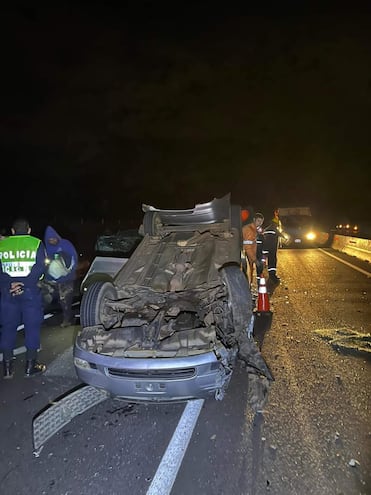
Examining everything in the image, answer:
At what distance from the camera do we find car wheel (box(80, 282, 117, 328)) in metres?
4.68

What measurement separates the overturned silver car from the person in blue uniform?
147 centimetres

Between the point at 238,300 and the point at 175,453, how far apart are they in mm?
1741

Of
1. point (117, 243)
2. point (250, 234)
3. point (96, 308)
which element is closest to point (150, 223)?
point (96, 308)

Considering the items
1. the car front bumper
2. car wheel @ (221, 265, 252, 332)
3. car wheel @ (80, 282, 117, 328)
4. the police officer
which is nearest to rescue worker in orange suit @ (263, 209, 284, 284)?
car wheel @ (221, 265, 252, 332)

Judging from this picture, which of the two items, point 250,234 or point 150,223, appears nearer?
point 150,223

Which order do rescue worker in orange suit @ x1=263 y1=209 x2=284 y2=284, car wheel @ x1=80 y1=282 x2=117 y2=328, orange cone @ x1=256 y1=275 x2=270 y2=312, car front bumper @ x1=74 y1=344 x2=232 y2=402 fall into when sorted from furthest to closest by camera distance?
rescue worker in orange suit @ x1=263 y1=209 x2=284 y2=284 → orange cone @ x1=256 y1=275 x2=270 y2=312 → car wheel @ x1=80 y1=282 x2=117 y2=328 → car front bumper @ x1=74 y1=344 x2=232 y2=402

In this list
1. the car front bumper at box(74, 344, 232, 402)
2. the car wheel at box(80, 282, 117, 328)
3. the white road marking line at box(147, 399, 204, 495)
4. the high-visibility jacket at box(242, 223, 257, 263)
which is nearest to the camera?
the white road marking line at box(147, 399, 204, 495)

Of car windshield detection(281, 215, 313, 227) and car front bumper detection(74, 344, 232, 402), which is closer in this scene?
car front bumper detection(74, 344, 232, 402)

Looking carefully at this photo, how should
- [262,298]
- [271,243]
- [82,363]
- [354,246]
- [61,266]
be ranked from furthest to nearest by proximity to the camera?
[354,246] < [271,243] < [262,298] < [61,266] < [82,363]

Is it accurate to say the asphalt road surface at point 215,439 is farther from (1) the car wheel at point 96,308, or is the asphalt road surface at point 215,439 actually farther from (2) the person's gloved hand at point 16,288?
(2) the person's gloved hand at point 16,288

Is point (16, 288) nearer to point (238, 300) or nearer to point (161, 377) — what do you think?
point (161, 377)

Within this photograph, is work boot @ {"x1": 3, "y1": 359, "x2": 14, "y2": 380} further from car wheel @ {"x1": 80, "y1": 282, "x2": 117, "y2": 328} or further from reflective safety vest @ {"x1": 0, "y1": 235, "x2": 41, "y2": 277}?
car wheel @ {"x1": 80, "y1": 282, "x2": 117, "y2": 328}

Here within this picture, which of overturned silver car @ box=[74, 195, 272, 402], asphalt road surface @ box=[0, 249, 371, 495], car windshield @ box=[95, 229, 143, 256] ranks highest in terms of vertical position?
car windshield @ box=[95, 229, 143, 256]

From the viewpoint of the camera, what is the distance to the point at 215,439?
12.0 ft
